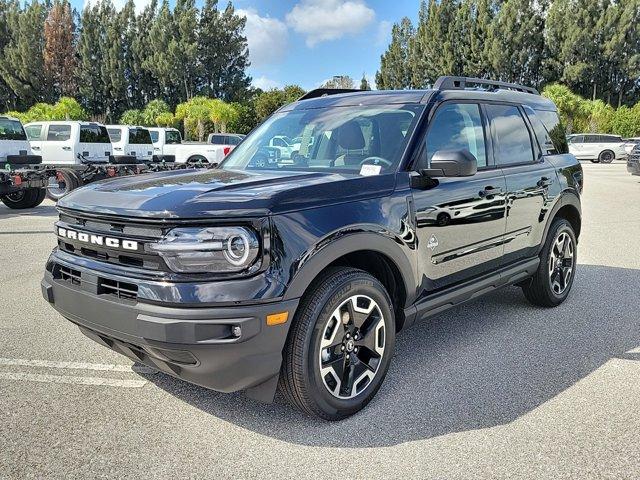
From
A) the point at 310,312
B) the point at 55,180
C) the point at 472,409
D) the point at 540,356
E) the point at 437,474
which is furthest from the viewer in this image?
the point at 55,180

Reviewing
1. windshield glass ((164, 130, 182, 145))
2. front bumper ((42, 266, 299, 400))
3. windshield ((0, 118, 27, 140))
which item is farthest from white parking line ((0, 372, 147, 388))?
windshield glass ((164, 130, 182, 145))

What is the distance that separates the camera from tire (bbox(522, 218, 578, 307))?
4789mm

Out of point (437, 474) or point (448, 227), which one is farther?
point (448, 227)

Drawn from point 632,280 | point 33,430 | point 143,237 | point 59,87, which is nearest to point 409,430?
point 143,237

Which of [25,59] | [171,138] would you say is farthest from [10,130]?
[25,59]

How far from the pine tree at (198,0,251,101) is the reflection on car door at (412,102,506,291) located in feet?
184

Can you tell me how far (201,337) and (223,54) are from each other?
194 feet

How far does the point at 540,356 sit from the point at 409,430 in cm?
148

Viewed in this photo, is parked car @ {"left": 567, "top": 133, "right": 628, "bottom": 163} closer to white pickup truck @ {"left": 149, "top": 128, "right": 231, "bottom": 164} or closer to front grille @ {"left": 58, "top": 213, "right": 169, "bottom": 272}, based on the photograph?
white pickup truck @ {"left": 149, "top": 128, "right": 231, "bottom": 164}

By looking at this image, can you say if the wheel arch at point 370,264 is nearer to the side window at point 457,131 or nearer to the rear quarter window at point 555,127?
the side window at point 457,131

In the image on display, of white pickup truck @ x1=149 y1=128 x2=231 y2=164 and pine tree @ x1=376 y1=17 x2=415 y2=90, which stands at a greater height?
pine tree @ x1=376 y1=17 x2=415 y2=90

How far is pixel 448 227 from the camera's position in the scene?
3543 millimetres

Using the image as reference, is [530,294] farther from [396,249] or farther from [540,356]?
[396,249]

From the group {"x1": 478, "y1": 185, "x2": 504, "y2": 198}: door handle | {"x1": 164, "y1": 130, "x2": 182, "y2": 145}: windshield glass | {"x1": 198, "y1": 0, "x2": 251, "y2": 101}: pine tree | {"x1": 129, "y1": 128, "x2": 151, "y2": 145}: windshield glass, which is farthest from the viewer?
{"x1": 198, "y1": 0, "x2": 251, "y2": 101}: pine tree
